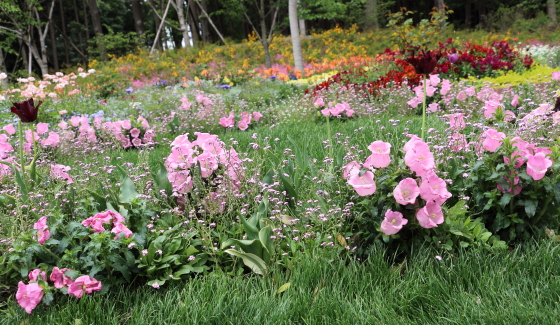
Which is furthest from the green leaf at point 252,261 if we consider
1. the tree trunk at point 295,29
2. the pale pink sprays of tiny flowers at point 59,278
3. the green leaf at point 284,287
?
the tree trunk at point 295,29

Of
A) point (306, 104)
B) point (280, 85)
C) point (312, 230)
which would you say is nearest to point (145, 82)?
point (280, 85)

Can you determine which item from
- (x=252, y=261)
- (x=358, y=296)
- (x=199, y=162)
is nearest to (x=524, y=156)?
(x=358, y=296)

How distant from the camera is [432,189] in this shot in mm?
1929

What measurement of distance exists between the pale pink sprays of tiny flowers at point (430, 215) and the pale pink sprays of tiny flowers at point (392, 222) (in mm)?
75

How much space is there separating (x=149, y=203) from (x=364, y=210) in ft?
4.36

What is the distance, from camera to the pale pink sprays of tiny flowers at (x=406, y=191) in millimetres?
1896

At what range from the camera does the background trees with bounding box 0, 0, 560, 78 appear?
14516mm

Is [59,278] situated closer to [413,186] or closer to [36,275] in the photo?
[36,275]

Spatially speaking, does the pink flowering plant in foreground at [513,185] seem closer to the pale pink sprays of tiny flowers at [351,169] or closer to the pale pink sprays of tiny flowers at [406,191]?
the pale pink sprays of tiny flowers at [406,191]

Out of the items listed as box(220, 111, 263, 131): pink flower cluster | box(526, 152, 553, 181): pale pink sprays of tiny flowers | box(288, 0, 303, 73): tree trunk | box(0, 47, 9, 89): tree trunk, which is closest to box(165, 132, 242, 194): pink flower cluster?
box(526, 152, 553, 181): pale pink sprays of tiny flowers

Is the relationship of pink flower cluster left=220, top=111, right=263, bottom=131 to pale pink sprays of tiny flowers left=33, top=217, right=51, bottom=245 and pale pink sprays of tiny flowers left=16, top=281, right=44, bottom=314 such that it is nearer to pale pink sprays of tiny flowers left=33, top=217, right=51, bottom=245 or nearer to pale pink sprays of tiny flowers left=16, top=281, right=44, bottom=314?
pale pink sprays of tiny flowers left=33, top=217, right=51, bottom=245

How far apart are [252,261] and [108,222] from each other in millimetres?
769

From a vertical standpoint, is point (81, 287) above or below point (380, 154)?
below

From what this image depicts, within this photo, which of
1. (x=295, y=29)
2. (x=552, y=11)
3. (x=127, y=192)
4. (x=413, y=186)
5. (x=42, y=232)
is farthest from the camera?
(x=552, y=11)
